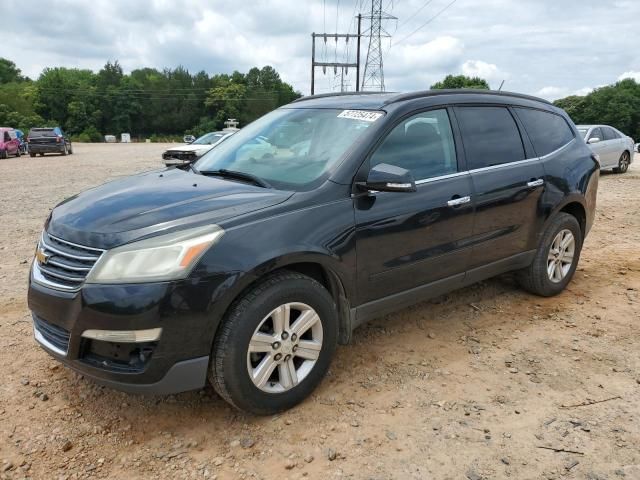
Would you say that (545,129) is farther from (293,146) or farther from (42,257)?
(42,257)

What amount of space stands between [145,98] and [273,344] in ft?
374

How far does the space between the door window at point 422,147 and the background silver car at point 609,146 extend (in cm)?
1259

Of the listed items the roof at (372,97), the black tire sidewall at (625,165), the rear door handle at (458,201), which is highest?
the roof at (372,97)

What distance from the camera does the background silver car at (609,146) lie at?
1492cm

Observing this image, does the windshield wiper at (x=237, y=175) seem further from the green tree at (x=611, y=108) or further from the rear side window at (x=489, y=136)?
the green tree at (x=611, y=108)

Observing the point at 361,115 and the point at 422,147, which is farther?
the point at 422,147

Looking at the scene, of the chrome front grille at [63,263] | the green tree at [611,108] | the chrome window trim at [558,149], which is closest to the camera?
the chrome front grille at [63,263]

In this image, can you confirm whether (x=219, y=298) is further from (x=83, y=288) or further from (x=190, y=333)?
(x=83, y=288)

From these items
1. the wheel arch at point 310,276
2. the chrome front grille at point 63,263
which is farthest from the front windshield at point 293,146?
the chrome front grille at point 63,263

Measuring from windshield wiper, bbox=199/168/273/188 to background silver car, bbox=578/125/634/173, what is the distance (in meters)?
13.6

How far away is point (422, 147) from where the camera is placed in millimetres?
3668

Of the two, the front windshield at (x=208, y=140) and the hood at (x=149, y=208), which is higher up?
the front windshield at (x=208, y=140)

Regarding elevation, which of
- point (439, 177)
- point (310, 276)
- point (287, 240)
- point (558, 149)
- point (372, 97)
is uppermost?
point (372, 97)

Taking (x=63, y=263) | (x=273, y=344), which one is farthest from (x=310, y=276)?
(x=63, y=263)
